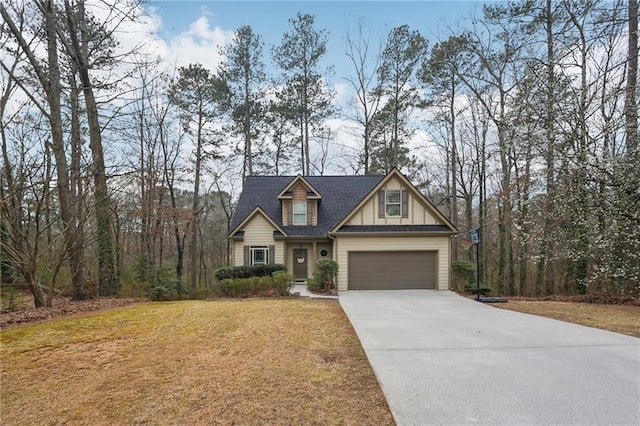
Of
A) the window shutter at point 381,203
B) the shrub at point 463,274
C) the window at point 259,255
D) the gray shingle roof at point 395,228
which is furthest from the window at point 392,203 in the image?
the window at point 259,255

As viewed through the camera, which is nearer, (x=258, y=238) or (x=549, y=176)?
(x=549, y=176)

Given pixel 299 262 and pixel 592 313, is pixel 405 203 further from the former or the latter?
pixel 592 313

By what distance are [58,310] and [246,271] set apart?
6.67 metres

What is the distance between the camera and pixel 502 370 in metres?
4.52

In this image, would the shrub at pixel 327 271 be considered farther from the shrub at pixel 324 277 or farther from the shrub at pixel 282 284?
the shrub at pixel 282 284

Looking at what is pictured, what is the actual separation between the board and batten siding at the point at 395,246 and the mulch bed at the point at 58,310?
7812 millimetres

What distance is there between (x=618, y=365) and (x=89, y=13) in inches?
697

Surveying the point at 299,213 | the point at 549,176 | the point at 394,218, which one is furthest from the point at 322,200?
the point at 549,176

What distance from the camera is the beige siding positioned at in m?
14.5

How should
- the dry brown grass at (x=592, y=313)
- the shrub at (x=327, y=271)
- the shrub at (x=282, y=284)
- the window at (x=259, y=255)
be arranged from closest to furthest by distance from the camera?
the dry brown grass at (x=592, y=313), the shrub at (x=282, y=284), the shrub at (x=327, y=271), the window at (x=259, y=255)

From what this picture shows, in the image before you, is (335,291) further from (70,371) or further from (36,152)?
(36,152)

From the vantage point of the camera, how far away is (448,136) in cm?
2088

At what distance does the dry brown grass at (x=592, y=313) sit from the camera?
726cm

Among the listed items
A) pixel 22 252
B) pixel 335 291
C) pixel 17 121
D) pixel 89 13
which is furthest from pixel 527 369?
pixel 89 13
